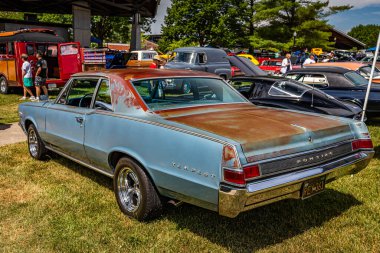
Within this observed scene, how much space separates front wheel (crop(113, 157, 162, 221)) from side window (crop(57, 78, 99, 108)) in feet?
3.75

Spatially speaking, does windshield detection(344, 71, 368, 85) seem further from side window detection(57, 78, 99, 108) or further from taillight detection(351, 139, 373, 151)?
side window detection(57, 78, 99, 108)

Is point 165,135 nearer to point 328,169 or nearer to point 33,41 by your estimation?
point 328,169

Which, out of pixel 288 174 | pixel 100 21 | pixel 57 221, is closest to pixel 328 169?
pixel 288 174

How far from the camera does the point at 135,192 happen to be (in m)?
3.95

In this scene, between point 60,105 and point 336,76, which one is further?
point 336,76

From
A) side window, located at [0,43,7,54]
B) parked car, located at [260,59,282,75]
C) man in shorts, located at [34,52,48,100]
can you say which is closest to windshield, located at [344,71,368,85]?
man in shorts, located at [34,52,48,100]

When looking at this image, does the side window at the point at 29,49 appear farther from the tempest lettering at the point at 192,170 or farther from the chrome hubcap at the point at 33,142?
the tempest lettering at the point at 192,170

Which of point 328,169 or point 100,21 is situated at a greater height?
point 100,21

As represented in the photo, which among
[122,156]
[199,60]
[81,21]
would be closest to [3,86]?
[199,60]

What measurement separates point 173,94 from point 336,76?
594 cm

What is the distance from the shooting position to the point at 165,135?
11.2 ft

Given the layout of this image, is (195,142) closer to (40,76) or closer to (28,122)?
(28,122)

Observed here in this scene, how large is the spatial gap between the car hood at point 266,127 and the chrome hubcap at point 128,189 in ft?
2.43

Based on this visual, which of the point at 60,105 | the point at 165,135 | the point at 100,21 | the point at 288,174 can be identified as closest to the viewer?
the point at 288,174
